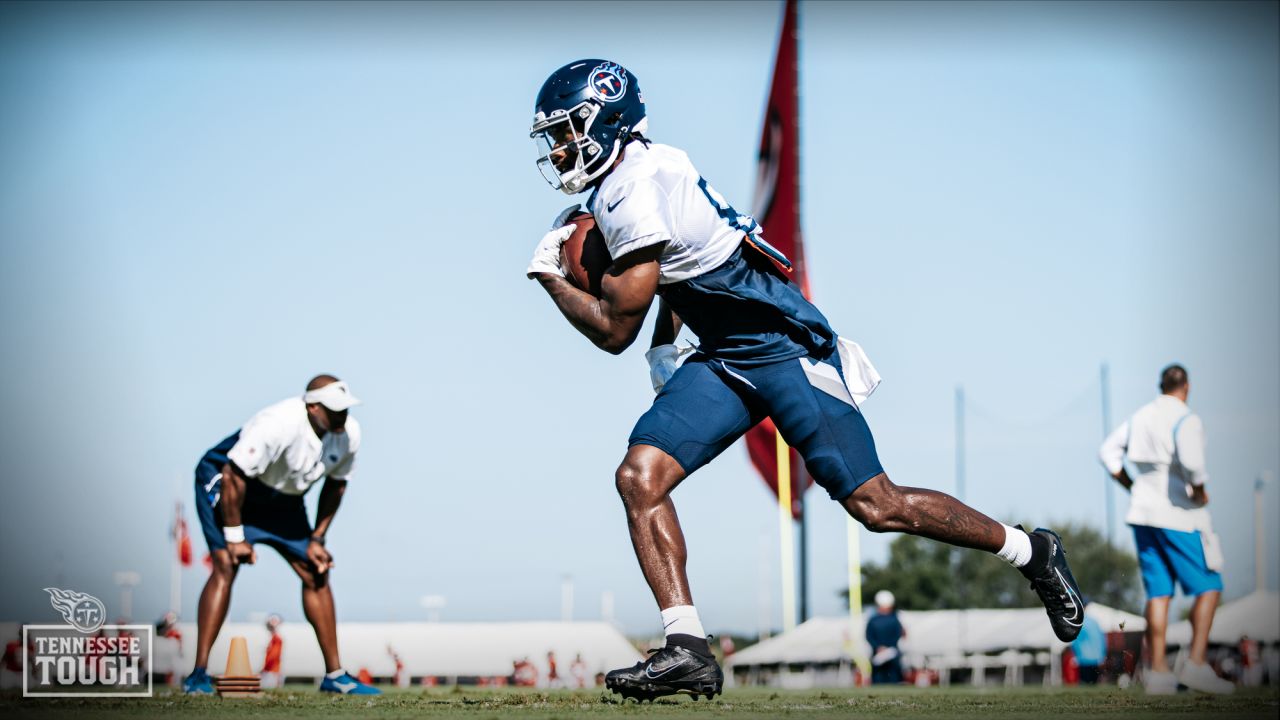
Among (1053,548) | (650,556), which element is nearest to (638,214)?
(650,556)

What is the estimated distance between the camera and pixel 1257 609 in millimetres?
31062

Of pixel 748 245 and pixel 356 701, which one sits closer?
pixel 748 245

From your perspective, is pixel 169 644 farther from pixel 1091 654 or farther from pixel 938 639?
pixel 938 639

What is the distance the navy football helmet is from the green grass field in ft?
7.73

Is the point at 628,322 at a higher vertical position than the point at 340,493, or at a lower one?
higher

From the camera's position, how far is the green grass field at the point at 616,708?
585 centimetres

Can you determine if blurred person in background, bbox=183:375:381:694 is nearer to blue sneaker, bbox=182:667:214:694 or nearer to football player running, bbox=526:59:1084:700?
blue sneaker, bbox=182:667:214:694

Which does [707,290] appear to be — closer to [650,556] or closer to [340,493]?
[650,556]

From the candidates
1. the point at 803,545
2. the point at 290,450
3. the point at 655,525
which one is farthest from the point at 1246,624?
the point at 655,525

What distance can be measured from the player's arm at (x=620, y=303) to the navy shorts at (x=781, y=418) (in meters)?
0.41

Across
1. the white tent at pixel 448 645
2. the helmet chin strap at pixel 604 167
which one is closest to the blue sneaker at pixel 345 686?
the helmet chin strap at pixel 604 167

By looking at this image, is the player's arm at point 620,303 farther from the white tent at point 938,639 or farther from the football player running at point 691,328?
the white tent at point 938,639

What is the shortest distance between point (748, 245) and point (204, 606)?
16.9 ft

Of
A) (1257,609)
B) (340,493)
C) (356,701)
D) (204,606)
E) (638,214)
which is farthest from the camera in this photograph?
(1257,609)
